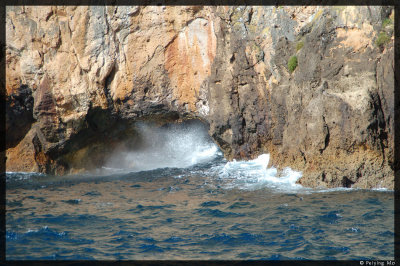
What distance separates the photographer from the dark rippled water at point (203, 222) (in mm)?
9930

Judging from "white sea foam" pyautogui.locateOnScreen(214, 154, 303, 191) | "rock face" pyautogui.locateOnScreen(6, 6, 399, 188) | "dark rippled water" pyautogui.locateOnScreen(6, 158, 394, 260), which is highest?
"rock face" pyautogui.locateOnScreen(6, 6, 399, 188)

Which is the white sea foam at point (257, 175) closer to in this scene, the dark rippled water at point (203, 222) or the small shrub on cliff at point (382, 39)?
the dark rippled water at point (203, 222)

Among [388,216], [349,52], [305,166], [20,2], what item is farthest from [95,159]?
[388,216]

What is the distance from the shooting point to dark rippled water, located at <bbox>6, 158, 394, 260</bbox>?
9.93 metres

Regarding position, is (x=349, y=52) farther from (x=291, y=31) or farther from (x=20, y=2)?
(x=20, y=2)

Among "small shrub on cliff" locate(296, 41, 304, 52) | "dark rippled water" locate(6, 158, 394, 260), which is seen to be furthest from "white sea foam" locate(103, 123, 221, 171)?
"small shrub on cliff" locate(296, 41, 304, 52)

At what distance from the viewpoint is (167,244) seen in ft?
34.4

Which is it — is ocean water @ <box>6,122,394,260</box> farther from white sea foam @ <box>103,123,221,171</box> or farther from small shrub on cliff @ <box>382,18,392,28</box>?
small shrub on cliff @ <box>382,18,392,28</box>

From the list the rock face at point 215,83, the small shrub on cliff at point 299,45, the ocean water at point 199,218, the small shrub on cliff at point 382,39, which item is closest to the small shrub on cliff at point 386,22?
the rock face at point 215,83

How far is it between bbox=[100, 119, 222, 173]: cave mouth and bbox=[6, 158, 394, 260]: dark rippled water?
14.9 ft

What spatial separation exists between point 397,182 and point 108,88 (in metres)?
11.9

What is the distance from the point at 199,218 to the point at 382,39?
25.3 feet

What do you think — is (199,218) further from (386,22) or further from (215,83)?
(386,22)

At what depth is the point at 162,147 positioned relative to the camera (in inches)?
844
